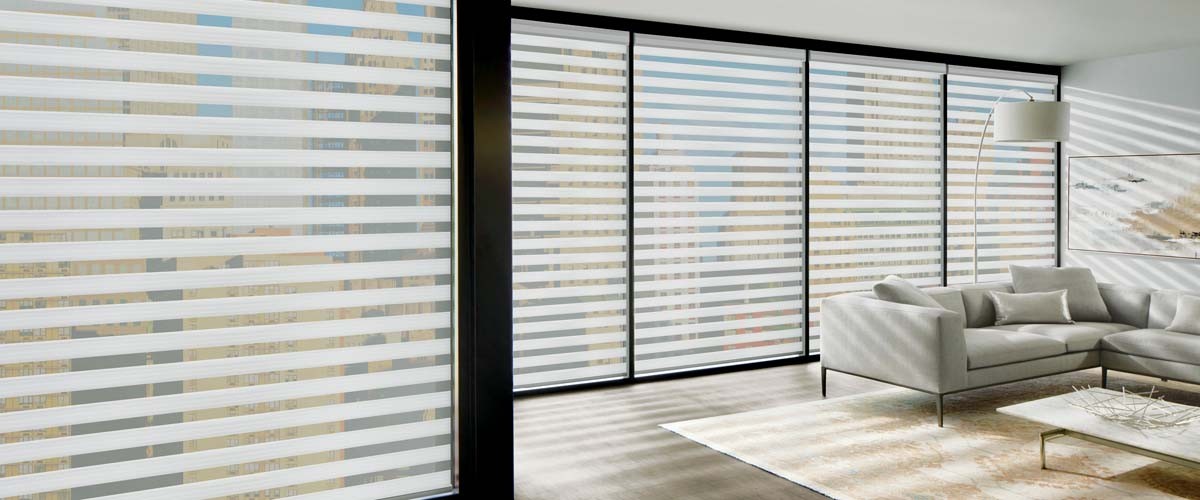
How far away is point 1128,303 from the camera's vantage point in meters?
5.62

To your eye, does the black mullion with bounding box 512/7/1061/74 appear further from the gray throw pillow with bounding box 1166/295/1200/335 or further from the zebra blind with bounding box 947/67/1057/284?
the gray throw pillow with bounding box 1166/295/1200/335

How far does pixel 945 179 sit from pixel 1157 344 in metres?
2.37

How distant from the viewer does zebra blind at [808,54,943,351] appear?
625 cm

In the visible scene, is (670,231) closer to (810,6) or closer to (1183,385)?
(810,6)

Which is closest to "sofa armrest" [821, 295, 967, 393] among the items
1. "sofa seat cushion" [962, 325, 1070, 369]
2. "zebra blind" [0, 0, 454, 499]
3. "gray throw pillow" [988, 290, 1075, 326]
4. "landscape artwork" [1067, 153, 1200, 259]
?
"sofa seat cushion" [962, 325, 1070, 369]

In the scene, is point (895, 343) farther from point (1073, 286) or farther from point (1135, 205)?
point (1135, 205)

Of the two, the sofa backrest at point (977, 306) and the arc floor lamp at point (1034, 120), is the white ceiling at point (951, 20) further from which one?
the sofa backrest at point (977, 306)

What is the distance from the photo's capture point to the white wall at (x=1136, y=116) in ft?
21.5

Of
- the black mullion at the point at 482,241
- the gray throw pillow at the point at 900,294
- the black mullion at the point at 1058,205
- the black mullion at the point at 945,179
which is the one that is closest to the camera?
the black mullion at the point at 482,241

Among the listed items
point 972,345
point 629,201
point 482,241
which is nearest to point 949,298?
point 972,345

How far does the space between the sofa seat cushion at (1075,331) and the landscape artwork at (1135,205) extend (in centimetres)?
183

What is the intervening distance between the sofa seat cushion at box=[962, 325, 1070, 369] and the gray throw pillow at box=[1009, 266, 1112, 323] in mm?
867

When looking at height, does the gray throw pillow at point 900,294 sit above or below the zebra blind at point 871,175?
below

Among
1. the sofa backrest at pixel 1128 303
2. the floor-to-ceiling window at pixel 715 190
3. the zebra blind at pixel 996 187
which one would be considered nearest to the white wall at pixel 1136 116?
the zebra blind at pixel 996 187
